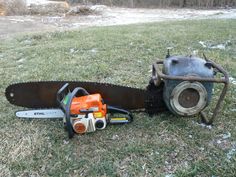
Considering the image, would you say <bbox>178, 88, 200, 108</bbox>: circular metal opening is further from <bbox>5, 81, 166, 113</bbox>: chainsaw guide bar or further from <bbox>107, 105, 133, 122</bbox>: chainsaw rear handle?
<bbox>107, 105, 133, 122</bbox>: chainsaw rear handle

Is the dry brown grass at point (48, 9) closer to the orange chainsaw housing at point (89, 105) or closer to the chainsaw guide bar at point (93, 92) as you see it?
the chainsaw guide bar at point (93, 92)

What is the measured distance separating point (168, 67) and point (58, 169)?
117cm

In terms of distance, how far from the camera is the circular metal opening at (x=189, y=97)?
2.40 metres

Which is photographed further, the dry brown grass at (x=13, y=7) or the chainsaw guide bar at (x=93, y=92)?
the dry brown grass at (x=13, y=7)

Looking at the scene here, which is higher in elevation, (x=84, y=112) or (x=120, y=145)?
(x=84, y=112)

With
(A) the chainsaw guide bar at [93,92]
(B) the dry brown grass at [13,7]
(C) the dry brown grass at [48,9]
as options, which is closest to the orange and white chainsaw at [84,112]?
(A) the chainsaw guide bar at [93,92]

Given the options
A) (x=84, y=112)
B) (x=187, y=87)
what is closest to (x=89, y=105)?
(x=84, y=112)

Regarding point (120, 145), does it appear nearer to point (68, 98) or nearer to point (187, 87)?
point (68, 98)

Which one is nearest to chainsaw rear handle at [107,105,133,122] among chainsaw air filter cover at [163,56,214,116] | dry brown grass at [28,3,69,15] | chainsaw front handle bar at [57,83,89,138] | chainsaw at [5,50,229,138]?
chainsaw at [5,50,229,138]

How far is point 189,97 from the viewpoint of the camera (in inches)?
95.0

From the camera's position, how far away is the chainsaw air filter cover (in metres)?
2.36

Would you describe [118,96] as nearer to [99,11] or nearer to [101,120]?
[101,120]

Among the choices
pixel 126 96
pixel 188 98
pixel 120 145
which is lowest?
pixel 120 145

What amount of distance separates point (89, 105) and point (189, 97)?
0.82 meters
